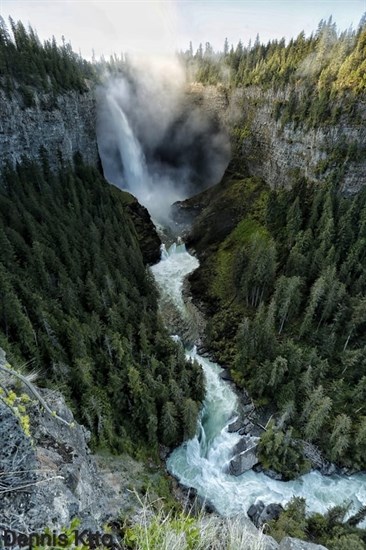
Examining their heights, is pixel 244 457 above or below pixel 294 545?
below

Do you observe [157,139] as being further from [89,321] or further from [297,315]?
[89,321]

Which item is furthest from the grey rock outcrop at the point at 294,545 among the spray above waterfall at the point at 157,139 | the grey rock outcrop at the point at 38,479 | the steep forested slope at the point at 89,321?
the spray above waterfall at the point at 157,139

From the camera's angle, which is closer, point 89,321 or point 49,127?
point 89,321

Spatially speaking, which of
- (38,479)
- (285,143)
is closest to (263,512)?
(38,479)

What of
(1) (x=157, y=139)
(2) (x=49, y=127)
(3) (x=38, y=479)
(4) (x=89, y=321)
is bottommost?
(4) (x=89, y=321)

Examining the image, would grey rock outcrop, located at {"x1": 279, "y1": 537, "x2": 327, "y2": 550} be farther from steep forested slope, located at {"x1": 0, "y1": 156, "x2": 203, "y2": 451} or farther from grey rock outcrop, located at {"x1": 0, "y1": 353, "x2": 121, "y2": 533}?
steep forested slope, located at {"x1": 0, "y1": 156, "x2": 203, "y2": 451}

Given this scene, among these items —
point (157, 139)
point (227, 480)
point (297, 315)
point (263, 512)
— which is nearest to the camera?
point (263, 512)

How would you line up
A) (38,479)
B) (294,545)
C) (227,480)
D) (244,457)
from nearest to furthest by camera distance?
(38,479)
(294,545)
(227,480)
(244,457)
